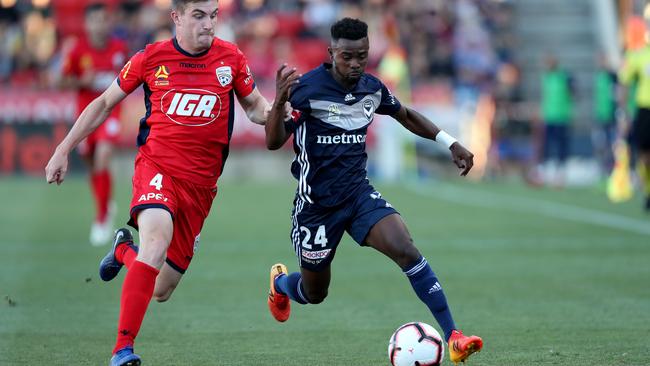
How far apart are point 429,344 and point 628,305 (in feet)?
10.2

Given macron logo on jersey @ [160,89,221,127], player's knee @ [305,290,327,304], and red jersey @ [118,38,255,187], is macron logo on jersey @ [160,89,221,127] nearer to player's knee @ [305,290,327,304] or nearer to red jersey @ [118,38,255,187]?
red jersey @ [118,38,255,187]

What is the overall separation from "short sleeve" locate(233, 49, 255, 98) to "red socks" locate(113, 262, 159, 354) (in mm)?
1413

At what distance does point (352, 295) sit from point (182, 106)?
11.2ft

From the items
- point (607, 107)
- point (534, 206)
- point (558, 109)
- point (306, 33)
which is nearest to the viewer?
point (534, 206)

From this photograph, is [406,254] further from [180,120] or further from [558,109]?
[558,109]

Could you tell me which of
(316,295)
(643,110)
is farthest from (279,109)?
(643,110)

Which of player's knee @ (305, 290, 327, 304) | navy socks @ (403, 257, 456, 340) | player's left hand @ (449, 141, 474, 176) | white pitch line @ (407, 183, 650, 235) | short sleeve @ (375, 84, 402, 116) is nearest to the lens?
navy socks @ (403, 257, 456, 340)

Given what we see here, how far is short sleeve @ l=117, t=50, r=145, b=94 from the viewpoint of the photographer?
7.02 m

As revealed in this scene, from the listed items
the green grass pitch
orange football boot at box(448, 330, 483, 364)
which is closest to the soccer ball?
orange football boot at box(448, 330, 483, 364)

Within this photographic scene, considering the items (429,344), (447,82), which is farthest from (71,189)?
(429,344)

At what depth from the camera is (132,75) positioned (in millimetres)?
7035

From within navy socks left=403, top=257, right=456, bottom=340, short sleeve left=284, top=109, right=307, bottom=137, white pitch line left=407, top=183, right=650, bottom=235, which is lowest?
white pitch line left=407, top=183, right=650, bottom=235

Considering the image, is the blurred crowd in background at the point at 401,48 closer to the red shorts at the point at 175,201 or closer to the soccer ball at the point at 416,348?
the red shorts at the point at 175,201

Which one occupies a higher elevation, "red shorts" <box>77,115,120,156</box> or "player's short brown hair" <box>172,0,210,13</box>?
"player's short brown hair" <box>172,0,210,13</box>
